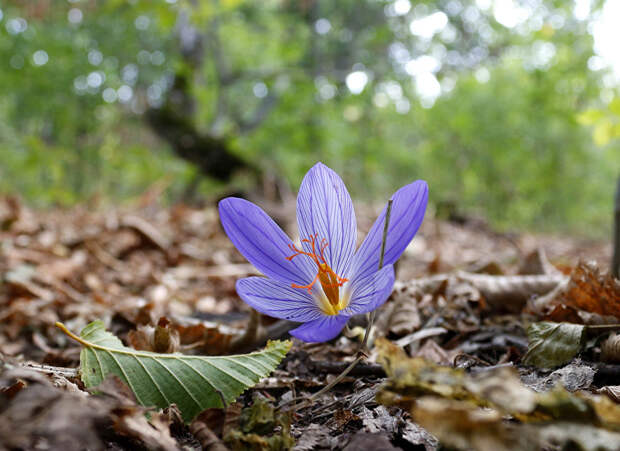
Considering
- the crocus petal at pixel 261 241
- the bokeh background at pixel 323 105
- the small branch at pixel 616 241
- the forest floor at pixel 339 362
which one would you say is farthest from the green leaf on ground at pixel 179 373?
the bokeh background at pixel 323 105

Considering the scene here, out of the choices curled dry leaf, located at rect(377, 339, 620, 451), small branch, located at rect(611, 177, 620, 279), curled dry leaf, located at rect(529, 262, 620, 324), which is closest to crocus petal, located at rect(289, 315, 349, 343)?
curled dry leaf, located at rect(377, 339, 620, 451)

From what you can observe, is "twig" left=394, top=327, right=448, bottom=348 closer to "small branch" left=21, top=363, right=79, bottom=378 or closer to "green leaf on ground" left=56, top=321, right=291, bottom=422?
"green leaf on ground" left=56, top=321, right=291, bottom=422

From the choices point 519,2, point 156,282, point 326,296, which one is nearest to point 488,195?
point 519,2

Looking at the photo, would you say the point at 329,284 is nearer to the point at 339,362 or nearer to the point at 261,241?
the point at 261,241

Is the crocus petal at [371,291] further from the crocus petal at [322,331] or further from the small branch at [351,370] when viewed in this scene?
the small branch at [351,370]

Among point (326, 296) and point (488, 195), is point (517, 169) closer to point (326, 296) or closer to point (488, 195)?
point (488, 195)

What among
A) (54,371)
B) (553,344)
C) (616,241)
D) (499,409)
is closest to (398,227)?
(499,409)
